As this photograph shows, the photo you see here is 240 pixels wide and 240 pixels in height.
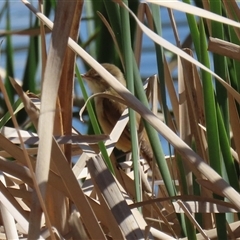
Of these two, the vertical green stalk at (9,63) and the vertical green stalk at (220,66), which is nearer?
the vertical green stalk at (220,66)

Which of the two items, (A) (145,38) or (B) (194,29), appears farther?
(A) (145,38)

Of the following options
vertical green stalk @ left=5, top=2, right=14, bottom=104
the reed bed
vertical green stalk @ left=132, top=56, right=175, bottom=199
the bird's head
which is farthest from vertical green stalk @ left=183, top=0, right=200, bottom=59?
vertical green stalk @ left=5, top=2, right=14, bottom=104

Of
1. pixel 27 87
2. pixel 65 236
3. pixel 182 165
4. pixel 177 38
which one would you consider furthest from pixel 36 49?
pixel 65 236

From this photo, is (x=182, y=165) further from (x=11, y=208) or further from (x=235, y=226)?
(x=11, y=208)

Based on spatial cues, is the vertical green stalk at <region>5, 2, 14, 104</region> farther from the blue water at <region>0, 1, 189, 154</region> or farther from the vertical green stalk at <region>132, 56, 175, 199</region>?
the vertical green stalk at <region>132, 56, 175, 199</region>

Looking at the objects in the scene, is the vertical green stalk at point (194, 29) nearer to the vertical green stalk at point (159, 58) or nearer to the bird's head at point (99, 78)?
the vertical green stalk at point (159, 58)

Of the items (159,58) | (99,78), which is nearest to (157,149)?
(159,58)

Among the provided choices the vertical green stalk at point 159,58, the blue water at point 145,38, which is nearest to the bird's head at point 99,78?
the blue water at point 145,38

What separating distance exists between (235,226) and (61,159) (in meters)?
0.39

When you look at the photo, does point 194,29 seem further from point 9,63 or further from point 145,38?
point 145,38

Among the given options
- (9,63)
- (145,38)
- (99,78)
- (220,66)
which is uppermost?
(220,66)

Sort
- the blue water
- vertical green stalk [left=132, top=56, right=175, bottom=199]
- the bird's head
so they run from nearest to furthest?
vertical green stalk [left=132, top=56, right=175, bottom=199] → the bird's head → the blue water

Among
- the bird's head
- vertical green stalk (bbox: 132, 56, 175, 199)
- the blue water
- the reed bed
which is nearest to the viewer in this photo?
the reed bed

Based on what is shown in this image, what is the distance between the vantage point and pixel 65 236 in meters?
1.11
